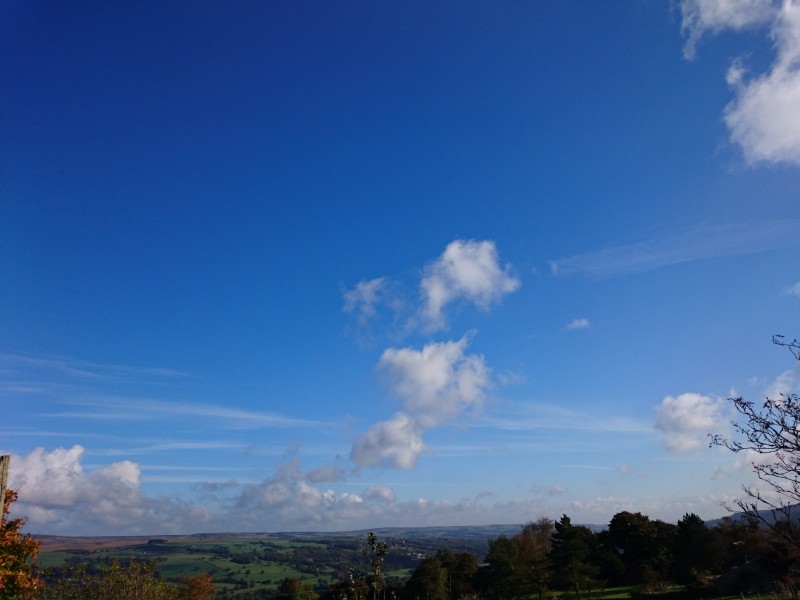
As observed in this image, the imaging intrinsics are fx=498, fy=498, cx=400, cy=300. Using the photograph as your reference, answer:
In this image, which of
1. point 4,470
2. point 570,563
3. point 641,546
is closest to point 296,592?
point 570,563

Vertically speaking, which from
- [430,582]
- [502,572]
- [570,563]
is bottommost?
[430,582]

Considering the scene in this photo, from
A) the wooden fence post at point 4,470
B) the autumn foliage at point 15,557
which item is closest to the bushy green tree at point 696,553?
the autumn foliage at point 15,557

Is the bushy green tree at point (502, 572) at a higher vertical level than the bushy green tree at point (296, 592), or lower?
higher

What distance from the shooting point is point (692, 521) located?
59594mm

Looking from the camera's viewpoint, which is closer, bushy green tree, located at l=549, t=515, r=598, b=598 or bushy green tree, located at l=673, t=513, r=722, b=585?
bushy green tree, located at l=549, t=515, r=598, b=598

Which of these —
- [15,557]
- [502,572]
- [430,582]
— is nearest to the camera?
[15,557]

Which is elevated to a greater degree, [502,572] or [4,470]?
[4,470]

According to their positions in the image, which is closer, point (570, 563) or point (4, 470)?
point (4, 470)

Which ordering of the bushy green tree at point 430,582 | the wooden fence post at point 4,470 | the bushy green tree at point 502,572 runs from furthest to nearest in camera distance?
the bushy green tree at point 430,582
the bushy green tree at point 502,572
the wooden fence post at point 4,470

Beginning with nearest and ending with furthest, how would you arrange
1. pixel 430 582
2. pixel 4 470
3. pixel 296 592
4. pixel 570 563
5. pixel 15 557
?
1. pixel 4 470
2. pixel 15 557
3. pixel 570 563
4. pixel 430 582
5. pixel 296 592

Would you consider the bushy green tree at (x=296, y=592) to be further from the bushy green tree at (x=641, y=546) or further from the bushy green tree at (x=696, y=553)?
the bushy green tree at (x=696, y=553)

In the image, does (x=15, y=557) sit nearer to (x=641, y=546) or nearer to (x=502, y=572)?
(x=502, y=572)

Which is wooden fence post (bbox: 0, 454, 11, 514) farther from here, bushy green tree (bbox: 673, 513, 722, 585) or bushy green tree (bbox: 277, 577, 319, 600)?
bushy green tree (bbox: 673, 513, 722, 585)

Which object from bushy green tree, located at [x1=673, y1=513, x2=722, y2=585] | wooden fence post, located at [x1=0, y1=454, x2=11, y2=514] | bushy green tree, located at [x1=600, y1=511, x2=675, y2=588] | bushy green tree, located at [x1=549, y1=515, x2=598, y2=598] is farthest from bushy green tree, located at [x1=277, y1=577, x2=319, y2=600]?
wooden fence post, located at [x1=0, y1=454, x2=11, y2=514]
